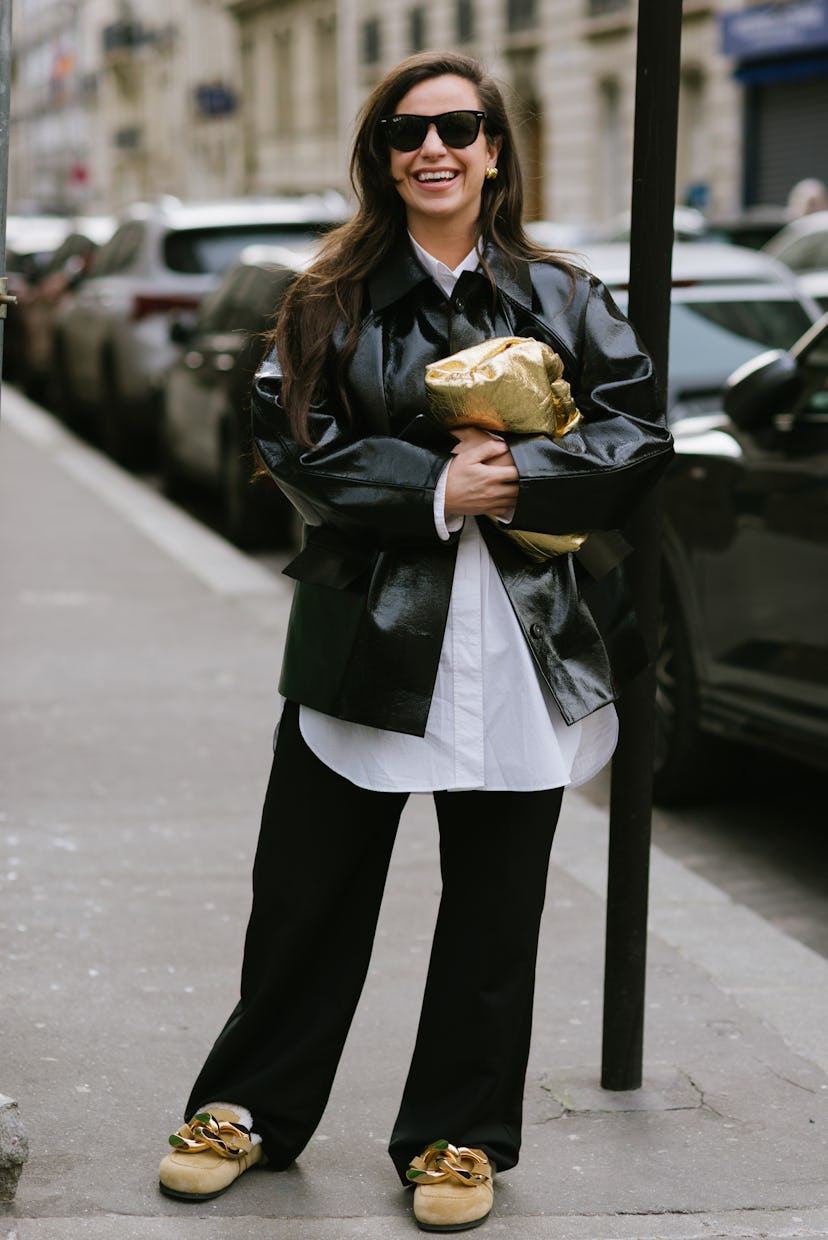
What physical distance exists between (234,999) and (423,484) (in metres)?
1.64

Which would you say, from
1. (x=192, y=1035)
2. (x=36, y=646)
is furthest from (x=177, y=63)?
(x=192, y=1035)

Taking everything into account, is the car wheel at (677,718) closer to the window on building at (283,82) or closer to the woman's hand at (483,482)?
A: the woman's hand at (483,482)

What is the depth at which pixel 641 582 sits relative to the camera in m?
3.66

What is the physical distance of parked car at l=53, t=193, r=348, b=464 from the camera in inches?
516

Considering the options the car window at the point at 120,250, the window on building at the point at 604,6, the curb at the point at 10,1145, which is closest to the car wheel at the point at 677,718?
the curb at the point at 10,1145

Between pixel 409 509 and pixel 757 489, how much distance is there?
8.97 feet

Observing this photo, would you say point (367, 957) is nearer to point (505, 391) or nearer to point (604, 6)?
point (505, 391)

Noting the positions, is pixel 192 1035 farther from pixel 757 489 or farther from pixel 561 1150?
pixel 757 489

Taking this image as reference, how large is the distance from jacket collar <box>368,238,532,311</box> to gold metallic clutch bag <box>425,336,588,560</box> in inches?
3.9

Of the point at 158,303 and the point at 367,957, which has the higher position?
the point at 158,303

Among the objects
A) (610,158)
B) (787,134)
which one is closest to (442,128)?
(787,134)

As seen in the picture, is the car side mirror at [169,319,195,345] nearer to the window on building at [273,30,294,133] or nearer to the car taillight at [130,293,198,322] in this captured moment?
the car taillight at [130,293,198,322]

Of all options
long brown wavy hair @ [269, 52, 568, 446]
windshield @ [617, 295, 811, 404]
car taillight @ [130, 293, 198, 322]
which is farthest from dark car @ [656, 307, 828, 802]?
car taillight @ [130, 293, 198, 322]

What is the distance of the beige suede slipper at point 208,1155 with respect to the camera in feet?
10.9
